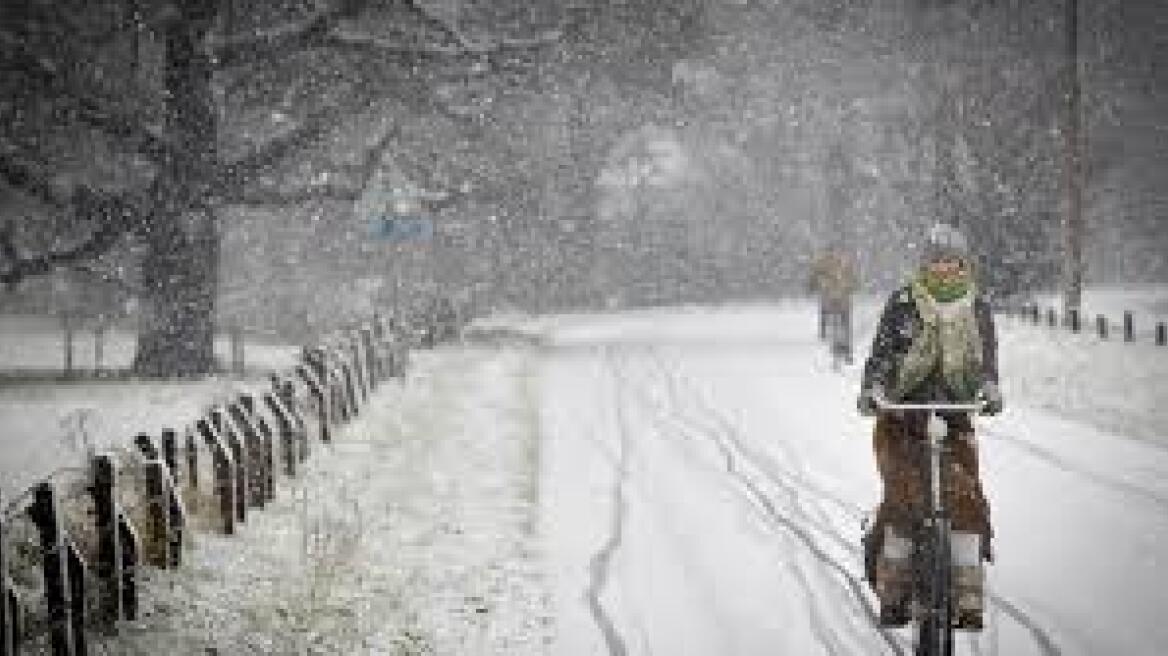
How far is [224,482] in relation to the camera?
11219 millimetres

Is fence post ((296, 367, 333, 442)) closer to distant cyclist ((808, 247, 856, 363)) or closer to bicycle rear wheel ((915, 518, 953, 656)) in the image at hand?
bicycle rear wheel ((915, 518, 953, 656))

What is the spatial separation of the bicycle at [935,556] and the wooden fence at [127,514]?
4.57 metres

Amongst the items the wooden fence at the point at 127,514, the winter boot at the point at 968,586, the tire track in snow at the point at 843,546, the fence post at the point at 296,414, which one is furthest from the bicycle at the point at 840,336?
the winter boot at the point at 968,586

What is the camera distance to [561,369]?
24.8 meters

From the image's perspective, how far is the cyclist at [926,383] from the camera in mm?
→ 7793

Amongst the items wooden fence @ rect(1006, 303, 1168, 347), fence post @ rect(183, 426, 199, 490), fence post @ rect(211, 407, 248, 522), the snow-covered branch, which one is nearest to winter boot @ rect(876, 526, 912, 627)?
fence post @ rect(211, 407, 248, 522)

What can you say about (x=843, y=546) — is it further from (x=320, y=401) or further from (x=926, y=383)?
(x=320, y=401)

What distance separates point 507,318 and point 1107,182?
25.4 m

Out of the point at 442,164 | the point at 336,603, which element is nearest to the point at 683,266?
the point at 442,164

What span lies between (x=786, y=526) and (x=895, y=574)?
11.5ft

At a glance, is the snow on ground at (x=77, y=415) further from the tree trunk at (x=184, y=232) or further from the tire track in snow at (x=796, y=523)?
the tire track in snow at (x=796, y=523)

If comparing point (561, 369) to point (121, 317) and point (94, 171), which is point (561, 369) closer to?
point (94, 171)

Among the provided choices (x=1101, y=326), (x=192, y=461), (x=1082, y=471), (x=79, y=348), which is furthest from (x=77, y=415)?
(x=79, y=348)

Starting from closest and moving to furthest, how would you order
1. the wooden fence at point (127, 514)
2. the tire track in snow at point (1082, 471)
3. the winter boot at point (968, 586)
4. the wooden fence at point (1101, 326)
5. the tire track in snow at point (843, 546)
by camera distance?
the winter boot at point (968, 586) → the wooden fence at point (127, 514) → the tire track in snow at point (843, 546) → the tire track in snow at point (1082, 471) → the wooden fence at point (1101, 326)
